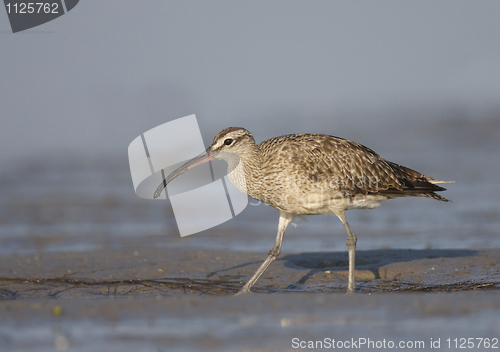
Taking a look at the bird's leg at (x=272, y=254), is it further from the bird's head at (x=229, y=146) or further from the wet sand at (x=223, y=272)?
the bird's head at (x=229, y=146)

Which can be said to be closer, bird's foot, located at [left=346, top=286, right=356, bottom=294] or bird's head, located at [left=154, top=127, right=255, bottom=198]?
bird's foot, located at [left=346, top=286, right=356, bottom=294]

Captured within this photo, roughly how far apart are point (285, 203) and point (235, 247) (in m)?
2.44

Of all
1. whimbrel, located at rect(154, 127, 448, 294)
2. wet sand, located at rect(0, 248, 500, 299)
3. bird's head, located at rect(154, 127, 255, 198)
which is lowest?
wet sand, located at rect(0, 248, 500, 299)

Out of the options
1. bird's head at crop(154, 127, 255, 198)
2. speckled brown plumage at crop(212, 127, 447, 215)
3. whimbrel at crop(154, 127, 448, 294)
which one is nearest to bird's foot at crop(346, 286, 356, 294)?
whimbrel at crop(154, 127, 448, 294)

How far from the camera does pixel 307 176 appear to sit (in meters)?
6.95

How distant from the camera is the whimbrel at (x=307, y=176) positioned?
6.94 meters

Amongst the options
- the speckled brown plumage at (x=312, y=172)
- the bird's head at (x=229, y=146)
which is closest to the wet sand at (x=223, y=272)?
the speckled brown plumage at (x=312, y=172)

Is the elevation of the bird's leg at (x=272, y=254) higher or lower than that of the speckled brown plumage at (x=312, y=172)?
lower

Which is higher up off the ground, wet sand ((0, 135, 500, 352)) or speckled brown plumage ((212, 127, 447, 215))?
speckled brown plumage ((212, 127, 447, 215))

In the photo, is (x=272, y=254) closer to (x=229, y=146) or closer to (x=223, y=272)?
(x=223, y=272)

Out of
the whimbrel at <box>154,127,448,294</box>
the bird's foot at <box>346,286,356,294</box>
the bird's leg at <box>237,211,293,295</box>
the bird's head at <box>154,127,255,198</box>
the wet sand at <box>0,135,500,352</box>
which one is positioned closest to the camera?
the wet sand at <box>0,135,500,352</box>

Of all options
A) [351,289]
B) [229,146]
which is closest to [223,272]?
[229,146]

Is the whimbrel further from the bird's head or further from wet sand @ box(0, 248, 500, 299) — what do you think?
wet sand @ box(0, 248, 500, 299)

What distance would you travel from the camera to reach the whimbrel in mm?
6941
